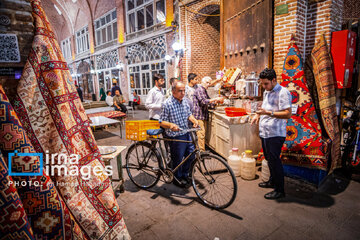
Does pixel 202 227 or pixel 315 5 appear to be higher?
pixel 315 5

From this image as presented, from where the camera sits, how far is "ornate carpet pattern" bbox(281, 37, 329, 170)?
3.54 meters

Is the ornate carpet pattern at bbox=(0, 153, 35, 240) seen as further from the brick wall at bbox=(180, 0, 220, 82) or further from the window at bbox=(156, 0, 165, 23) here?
the window at bbox=(156, 0, 165, 23)

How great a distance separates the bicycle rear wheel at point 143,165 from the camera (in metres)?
3.70

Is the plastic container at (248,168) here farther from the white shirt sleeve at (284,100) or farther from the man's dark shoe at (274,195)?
the white shirt sleeve at (284,100)

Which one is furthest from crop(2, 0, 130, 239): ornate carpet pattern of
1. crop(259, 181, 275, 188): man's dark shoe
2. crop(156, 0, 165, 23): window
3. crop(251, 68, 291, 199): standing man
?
crop(156, 0, 165, 23): window

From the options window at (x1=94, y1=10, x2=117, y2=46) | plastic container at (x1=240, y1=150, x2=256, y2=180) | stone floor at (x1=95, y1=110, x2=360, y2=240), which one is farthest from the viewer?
window at (x1=94, y1=10, x2=117, y2=46)

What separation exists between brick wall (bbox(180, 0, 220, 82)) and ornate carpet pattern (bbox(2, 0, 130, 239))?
9.06 metres

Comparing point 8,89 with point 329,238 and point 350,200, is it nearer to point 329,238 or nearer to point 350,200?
point 329,238

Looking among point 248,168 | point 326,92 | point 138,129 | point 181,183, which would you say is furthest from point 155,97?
point 326,92

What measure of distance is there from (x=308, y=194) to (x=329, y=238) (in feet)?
3.47

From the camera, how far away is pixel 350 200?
10.6 ft

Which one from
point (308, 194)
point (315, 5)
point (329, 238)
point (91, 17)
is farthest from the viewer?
point (91, 17)

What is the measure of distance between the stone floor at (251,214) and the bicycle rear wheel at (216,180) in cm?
15

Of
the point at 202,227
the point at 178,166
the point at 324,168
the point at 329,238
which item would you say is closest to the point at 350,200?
the point at 324,168
